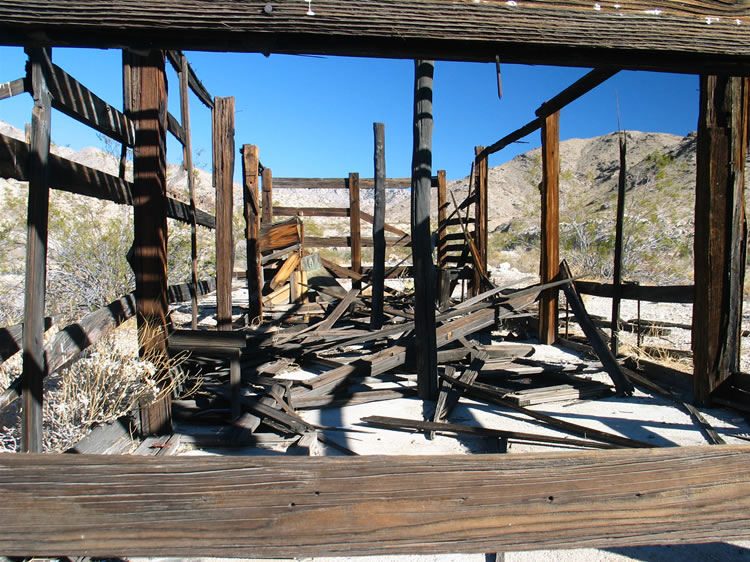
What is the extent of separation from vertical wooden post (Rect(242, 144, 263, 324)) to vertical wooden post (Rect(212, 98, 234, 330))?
2427mm

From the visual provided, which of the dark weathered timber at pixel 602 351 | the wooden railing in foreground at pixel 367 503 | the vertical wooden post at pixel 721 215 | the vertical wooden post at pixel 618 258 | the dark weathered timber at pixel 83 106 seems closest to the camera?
the wooden railing in foreground at pixel 367 503

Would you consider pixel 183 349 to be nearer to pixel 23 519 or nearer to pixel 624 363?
pixel 23 519

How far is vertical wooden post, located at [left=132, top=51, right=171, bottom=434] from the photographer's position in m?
3.34

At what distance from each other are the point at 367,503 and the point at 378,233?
5779 mm

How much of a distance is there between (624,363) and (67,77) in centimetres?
557

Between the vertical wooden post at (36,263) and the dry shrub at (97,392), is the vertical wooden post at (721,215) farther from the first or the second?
the vertical wooden post at (36,263)

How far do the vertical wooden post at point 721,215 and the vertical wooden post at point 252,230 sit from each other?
568 centimetres

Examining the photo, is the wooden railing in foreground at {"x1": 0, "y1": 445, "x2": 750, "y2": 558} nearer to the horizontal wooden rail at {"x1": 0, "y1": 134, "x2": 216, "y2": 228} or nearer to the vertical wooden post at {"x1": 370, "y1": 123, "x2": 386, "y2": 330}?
the horizontal wooden rail at {"x1": 0, "y1": 134, "x2": 216, "y2": 228}

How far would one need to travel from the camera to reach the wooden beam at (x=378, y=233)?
6727mm

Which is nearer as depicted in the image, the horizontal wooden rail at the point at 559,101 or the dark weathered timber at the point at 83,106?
the dark weathered timber at the point at 83,106

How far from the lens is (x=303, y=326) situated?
22.4 ft

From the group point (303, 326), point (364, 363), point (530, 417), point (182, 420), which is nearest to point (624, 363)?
point (530, 417)

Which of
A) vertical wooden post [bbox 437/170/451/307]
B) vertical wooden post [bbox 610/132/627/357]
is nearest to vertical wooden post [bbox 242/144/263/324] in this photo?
vertical wooden post [bbox 437/170/451/307]

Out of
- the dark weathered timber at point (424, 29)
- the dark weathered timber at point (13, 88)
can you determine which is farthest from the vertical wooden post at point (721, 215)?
the dark weathered timber at point (13, 88)
